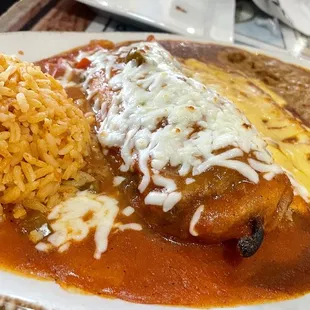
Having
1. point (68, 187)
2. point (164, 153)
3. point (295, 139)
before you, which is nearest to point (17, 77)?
point (68, 187)

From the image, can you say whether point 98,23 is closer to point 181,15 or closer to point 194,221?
point 181,15

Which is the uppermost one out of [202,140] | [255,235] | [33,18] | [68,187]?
[202,140]

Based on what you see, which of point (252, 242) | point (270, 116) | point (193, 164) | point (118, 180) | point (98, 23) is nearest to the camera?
point (252, 242)

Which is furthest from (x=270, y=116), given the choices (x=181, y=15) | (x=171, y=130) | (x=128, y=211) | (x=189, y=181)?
(x=181, y=15)

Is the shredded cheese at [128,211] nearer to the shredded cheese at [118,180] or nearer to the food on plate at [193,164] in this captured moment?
the food on plate at [193,164]

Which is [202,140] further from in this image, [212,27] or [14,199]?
[212,27]

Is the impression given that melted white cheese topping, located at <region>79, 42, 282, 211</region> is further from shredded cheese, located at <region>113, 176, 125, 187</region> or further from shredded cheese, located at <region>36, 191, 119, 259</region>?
shredded cheese, located at <region>36, 191, 119, 259</region>
